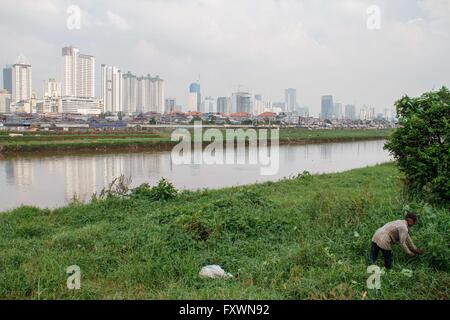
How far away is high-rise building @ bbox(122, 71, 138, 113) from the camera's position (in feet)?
412

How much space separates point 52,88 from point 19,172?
103 m

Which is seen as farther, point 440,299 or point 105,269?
point 105,269

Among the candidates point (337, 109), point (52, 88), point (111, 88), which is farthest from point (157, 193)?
point (337, 109)

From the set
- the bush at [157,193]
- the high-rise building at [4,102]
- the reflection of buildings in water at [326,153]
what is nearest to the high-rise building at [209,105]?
the high-rise building at [4,102]

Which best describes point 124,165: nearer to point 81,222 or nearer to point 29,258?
point 81,222

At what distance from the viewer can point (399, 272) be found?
4.67 meters

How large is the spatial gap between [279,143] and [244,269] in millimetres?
37870

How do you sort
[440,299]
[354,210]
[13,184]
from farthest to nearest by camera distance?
[13,184] → [354,210] → [440,299]

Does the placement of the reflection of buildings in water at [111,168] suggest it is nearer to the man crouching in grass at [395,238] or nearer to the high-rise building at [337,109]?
the man crouching in grass at [395,238]

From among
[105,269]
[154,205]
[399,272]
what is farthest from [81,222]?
[399,272]

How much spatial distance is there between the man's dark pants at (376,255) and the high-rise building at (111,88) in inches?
3605

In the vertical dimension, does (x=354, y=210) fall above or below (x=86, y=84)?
below

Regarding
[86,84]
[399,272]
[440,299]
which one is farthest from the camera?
[86,84]

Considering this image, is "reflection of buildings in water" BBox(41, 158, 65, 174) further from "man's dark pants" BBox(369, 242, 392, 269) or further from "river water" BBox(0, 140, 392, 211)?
"man's dark pants" BBox(369, 242, 392, 269)
